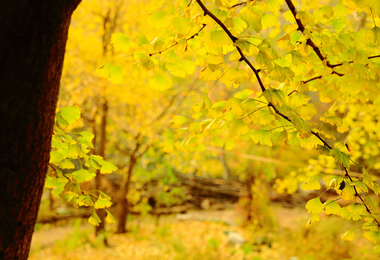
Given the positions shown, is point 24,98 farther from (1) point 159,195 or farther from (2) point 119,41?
(1) point 159,195

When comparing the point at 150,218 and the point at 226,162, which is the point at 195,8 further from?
the point at 226,162

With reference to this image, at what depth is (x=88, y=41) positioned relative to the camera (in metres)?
5.41

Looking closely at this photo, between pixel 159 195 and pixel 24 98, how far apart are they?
327 inches

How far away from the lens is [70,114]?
1486 mm

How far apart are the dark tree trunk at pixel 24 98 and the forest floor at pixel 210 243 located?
433cm

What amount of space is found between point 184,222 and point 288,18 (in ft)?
24.8

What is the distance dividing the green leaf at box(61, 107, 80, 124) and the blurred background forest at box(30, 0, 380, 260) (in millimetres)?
2358

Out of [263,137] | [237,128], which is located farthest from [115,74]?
[263,137]

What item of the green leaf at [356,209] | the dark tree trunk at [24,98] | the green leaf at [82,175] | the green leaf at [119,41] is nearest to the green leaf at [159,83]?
the green leaf at [119,41]

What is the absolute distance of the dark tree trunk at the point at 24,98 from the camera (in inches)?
37.6

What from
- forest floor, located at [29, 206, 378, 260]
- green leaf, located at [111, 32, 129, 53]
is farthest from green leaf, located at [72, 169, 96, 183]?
forest floor, located at [29, 206, 378, 260]

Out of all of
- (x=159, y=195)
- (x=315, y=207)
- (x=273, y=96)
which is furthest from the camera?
(x=159, y=195)

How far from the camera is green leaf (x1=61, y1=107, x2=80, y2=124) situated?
4.83 ft

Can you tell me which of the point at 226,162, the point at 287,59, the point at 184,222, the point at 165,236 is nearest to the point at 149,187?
the point at 184,222
